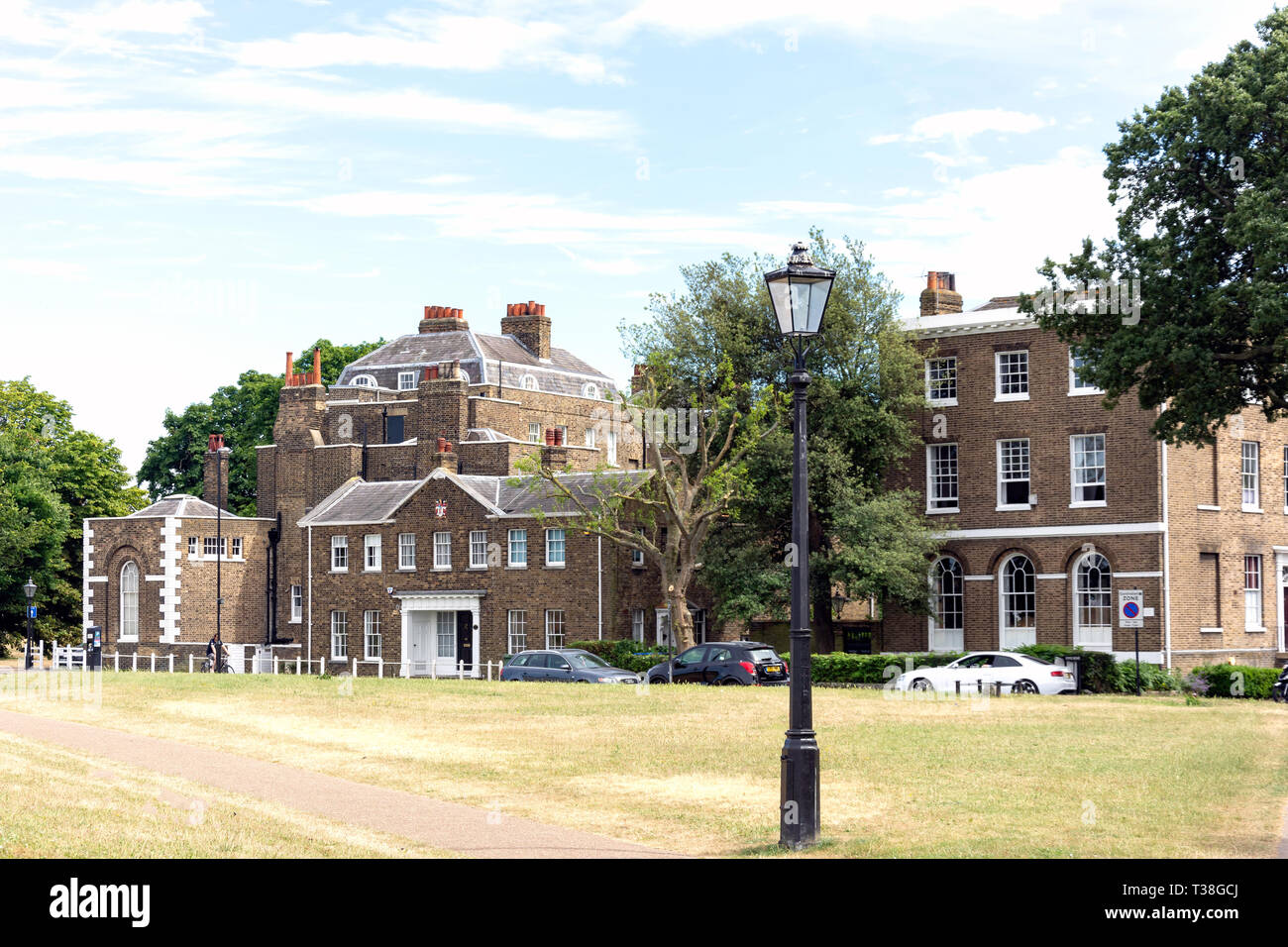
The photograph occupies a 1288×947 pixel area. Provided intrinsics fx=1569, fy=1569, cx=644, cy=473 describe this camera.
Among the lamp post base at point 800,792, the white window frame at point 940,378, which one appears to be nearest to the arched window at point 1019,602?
the white window frame at point 940,378

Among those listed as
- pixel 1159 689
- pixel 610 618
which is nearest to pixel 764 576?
pixel 610 618

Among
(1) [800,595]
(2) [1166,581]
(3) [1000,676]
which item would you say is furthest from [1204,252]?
(1) [800,595]

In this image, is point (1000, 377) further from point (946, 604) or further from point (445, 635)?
point (445, 635)

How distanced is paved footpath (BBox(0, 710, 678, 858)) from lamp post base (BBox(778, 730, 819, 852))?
4.34 ft

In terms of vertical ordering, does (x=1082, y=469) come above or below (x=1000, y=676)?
above

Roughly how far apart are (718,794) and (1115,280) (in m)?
22.8

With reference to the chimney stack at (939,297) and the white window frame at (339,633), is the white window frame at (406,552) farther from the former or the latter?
the chimney stack at (939,297)

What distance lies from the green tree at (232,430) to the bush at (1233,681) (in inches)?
2499

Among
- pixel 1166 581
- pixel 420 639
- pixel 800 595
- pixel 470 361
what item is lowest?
pixel 420 639

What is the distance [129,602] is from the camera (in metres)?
73.6

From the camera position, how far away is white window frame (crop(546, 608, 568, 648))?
2307 inches

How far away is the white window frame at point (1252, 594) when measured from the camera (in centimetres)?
5183

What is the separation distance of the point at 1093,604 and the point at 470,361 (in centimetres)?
4171

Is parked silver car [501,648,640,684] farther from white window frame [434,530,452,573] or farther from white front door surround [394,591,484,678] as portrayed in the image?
white window frame [434,530,452,573]
